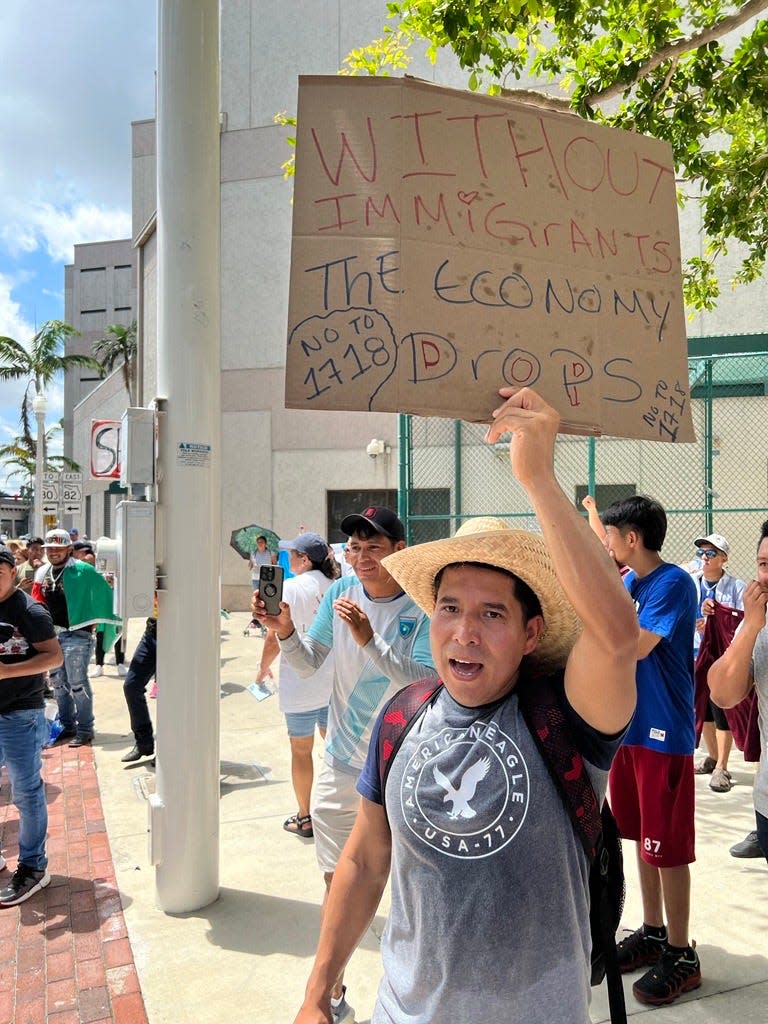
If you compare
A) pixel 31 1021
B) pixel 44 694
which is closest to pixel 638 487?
pixel 44 694

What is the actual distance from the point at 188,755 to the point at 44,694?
3.98 feet

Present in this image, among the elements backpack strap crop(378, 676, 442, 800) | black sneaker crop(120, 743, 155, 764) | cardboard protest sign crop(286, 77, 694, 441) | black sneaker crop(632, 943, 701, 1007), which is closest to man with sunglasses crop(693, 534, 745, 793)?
black sneaker crop(632, 943, 701, 1007)

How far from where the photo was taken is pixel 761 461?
12.7 m

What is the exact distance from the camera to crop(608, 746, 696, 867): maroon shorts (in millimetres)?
3273

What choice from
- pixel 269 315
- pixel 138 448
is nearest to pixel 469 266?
pixel 138 448

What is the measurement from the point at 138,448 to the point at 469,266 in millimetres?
2603

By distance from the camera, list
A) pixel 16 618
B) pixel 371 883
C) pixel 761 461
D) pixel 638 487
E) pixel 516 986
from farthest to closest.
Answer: pixel 638 487, pixel 761 461, pixel 16 618, pixel 371 883, pixel 516 986

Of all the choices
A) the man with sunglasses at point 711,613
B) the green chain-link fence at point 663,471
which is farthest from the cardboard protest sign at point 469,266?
the green chain-link fence at point 663,471

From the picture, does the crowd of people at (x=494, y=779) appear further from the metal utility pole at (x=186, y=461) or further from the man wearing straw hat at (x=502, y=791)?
the metal utility pole at (x=186, y=461)

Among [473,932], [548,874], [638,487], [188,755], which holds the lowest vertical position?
[188,755]

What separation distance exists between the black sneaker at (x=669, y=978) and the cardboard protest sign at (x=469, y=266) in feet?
8.06

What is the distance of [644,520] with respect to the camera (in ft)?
11.5

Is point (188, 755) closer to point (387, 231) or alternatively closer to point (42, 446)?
point (387, 231)

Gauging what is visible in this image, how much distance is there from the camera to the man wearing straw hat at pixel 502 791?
5.15 feet
